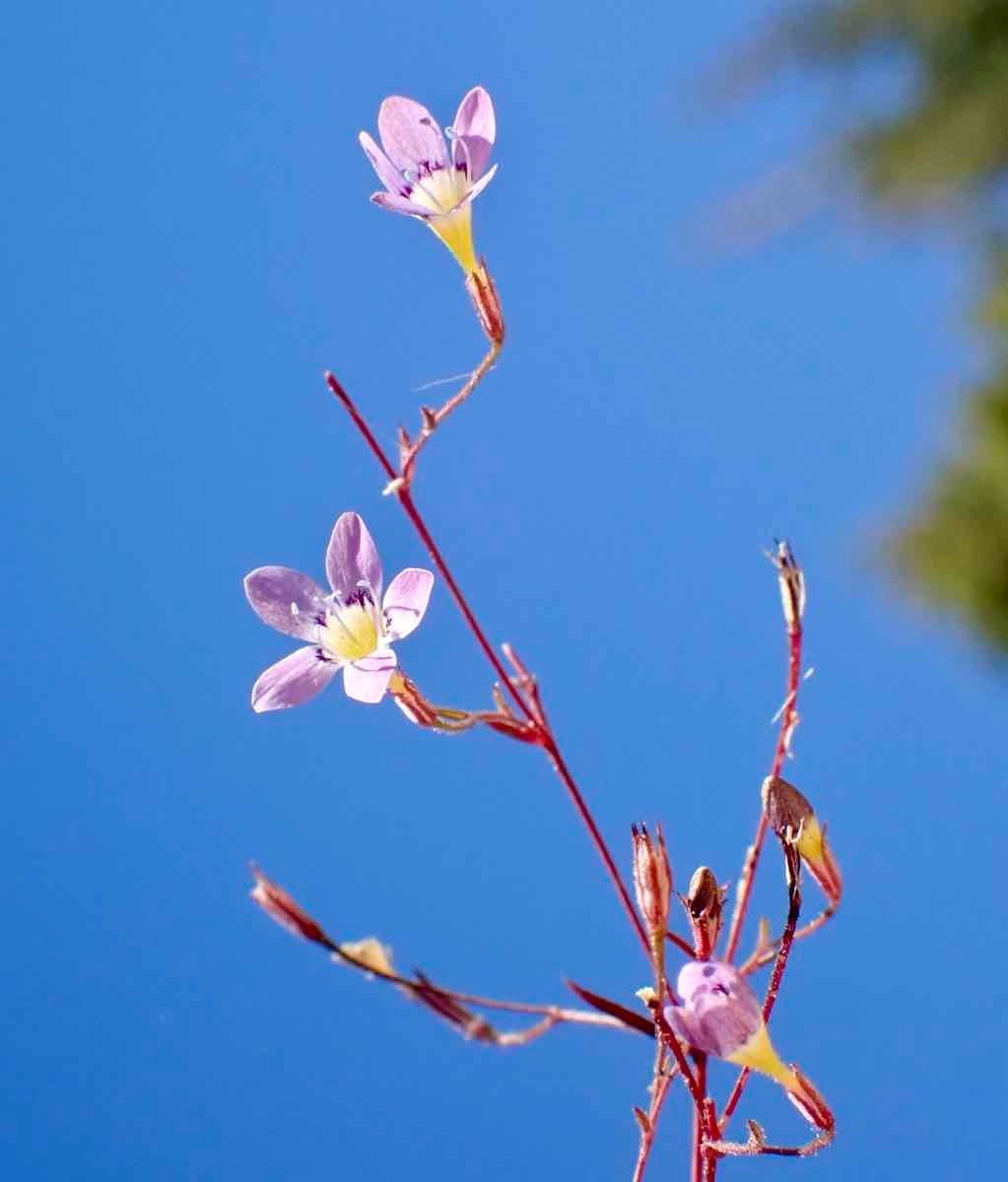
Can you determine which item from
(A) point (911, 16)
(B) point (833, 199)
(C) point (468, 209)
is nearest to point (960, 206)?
(B) point (833, 199)

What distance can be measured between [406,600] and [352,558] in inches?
0.8

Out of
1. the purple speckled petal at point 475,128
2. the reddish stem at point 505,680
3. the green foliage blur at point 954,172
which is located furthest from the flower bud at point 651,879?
the green foliage blur at point 954,172

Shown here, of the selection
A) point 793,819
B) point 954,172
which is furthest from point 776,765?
point 954,172

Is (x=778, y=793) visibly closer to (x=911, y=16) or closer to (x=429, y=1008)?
(x=429, y=1008)

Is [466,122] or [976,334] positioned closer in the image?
[466,122]

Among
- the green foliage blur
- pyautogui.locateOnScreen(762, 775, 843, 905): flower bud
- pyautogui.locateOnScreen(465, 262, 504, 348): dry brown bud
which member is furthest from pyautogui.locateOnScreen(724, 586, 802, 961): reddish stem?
the green foliage blur

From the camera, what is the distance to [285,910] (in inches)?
12.5

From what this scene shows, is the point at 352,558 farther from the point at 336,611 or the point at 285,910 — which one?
the point at 285,910

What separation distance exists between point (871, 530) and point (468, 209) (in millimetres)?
1807

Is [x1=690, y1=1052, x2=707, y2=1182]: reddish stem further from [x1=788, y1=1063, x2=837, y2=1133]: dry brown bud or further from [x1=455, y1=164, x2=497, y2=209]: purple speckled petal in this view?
[x1=455, y1=164, x2=497, y2=209]: purple speckled petal

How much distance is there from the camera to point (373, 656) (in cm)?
38

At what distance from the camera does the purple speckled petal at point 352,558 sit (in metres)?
0.41

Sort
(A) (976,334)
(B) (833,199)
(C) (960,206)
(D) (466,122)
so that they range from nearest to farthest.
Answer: (D) (466,122)
(A) (976,334)
(C) (960,206)
(B) (833,199)

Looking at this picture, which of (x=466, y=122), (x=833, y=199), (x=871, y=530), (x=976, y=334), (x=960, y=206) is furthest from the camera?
(x=833, y=199)
